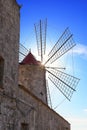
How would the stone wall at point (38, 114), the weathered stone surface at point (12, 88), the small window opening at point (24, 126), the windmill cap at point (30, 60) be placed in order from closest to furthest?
the weathered stone surface at point (12, 88) < the small window opening at point (24, 126) < the stone wall at point (38, 114) < the windmill cap at point (30, 60)

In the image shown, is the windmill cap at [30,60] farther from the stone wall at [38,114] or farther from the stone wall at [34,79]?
the stone wall at [38,114]

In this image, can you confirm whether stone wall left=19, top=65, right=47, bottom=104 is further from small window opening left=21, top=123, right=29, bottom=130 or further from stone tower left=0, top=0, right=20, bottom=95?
stone tower left=0, top=0, right=20, bottom=95

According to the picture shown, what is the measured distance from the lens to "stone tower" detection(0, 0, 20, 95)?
35.5 ft

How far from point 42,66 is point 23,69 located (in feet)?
5.36

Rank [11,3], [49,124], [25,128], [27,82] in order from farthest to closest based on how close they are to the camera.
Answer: [27,82] → [49,124] → [25,128] → [11,3]

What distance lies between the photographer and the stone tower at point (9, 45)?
1081 centimetres

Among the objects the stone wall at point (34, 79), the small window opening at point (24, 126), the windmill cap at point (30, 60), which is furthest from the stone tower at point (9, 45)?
the windmill cap at point (30, 60)

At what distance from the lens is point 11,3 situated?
39.7 ft

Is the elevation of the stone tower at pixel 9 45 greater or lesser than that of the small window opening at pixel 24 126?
greater

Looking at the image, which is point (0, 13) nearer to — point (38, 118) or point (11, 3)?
point (11, 3)

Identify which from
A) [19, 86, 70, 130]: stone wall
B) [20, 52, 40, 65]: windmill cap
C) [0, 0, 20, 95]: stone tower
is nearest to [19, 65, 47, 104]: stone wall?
[20, 52, 40, 65]: windmill cap

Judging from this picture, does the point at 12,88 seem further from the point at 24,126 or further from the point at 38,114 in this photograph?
the point at 38,114

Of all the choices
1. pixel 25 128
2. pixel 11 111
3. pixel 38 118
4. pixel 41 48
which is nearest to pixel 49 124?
pixel 38 118

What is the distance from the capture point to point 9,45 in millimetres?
11438
